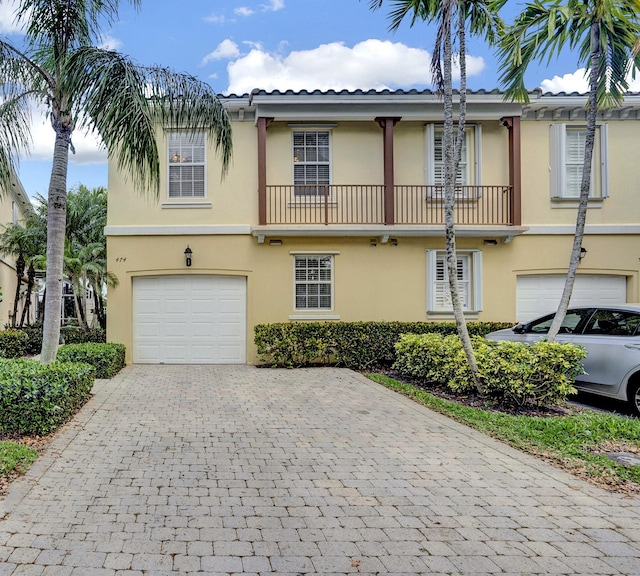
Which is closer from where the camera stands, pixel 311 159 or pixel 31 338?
pixel 311 159

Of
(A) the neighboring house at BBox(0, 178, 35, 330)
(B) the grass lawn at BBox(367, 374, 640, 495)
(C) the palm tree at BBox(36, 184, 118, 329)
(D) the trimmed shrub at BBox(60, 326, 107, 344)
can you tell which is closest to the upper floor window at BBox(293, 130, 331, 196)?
(C) the palm tree at BBox(36, 184, 118, 329)

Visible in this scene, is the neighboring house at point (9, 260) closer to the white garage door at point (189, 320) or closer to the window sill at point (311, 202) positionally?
the white garage door at point (189, 320)

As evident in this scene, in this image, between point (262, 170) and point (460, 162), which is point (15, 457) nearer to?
point (262, 170)

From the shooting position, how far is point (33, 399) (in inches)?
219

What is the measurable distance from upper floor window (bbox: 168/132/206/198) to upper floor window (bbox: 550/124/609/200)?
8.87 m

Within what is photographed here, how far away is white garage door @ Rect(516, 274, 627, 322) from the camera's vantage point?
12.5 meters

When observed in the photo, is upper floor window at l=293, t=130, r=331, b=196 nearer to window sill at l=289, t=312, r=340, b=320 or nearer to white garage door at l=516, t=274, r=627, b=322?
window sill at l=289, t=312, r=340, b=320

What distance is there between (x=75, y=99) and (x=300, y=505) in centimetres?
602

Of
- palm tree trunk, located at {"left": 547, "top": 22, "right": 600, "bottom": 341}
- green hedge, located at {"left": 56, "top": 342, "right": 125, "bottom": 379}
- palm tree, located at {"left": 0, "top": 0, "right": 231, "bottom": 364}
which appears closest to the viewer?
palm tree, located at {"left": 0, "top": 0, "right": 231, "bottom": 364}

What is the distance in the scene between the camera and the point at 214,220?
12.1 meters

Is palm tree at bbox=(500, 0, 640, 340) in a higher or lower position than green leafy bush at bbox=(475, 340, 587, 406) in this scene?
higher

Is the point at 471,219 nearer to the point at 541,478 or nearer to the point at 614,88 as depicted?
the point at 614,88

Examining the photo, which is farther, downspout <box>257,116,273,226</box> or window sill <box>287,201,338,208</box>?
window sill <box>287,201,338,208</box>

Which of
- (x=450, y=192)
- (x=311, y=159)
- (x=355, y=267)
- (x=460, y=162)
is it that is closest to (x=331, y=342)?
(x=355, y=267)
